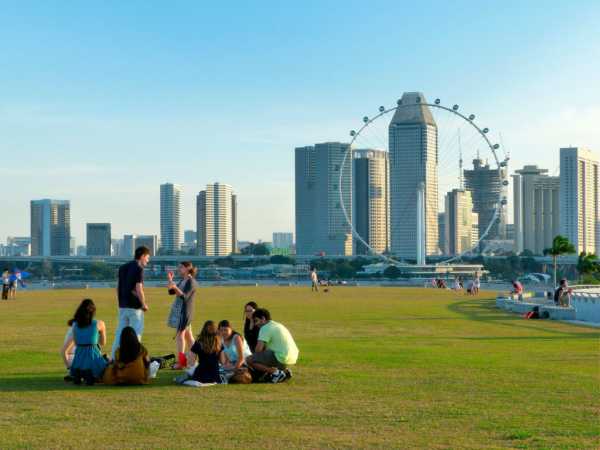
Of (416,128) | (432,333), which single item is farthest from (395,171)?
(432,333)

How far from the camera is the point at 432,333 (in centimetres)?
2353

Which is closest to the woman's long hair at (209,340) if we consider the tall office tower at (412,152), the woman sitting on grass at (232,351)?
the woman sitting on grass at (232,351)

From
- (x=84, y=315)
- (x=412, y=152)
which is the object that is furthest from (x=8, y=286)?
(x=412, y=152)

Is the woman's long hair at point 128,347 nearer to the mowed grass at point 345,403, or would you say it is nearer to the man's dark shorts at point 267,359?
the mowed grass at point 345,403

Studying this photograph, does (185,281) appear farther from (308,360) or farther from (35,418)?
(35,418)

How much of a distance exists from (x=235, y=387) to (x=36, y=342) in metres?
8.56

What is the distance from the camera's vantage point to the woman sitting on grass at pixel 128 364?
1271cm

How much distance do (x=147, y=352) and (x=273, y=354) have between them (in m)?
1.85

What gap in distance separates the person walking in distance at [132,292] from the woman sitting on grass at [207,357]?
2.13 meters

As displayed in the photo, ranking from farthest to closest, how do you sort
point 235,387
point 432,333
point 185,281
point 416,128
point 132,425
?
point 416,128
point 432,333
point 185,281
point 235,387
point 132,425

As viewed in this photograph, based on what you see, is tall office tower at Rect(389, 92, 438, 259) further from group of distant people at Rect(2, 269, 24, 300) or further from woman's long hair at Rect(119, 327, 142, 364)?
woman's long hair at Rect(119, 327, 142, 364)

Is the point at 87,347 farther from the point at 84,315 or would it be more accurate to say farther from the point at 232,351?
the point at 232,351

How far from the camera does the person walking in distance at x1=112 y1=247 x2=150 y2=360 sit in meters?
14.7

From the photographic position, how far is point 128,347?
12.8m
